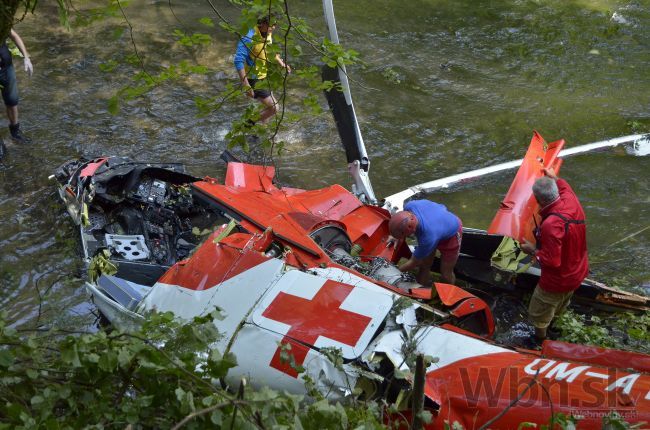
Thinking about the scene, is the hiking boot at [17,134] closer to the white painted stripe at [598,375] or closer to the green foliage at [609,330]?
the green foliage at [609,330]

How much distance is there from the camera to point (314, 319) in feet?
14.4

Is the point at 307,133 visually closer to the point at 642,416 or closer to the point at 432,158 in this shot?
the point at 432,158

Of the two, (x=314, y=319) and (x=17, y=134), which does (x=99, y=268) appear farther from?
(x=17, y=134)

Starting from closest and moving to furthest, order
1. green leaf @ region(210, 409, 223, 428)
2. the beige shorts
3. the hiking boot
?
green leaf @ region(210, 409, 223, 428)
the beige shorts
the hiking boot

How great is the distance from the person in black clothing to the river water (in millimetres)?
251

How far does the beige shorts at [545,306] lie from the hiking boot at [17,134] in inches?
266

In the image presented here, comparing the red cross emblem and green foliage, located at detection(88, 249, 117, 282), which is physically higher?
the red cross emblem

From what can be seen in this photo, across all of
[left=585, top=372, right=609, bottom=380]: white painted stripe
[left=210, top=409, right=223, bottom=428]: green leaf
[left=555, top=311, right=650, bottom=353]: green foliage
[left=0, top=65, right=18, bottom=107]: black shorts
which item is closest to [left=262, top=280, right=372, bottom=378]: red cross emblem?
[left=585, top=372, right=609, bottom=380]: white painted stripe

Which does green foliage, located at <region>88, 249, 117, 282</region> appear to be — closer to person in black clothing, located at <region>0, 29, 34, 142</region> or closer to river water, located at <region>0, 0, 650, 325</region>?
river water, located at <region>0, 0, 650, 325</region>

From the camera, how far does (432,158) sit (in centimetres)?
915

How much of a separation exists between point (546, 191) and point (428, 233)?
3.28 feet

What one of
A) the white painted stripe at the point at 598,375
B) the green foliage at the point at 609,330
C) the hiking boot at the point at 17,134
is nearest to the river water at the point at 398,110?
the hiking boot at the point at 17,134

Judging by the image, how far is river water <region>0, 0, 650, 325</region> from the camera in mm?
7434

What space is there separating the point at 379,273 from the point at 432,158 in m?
3.94
